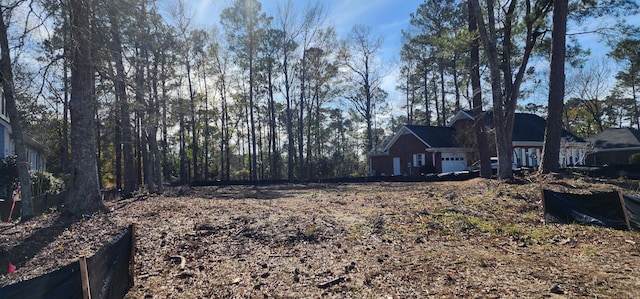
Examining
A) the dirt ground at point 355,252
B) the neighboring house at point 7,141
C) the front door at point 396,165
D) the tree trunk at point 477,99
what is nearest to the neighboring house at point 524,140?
the front door at point 396,165

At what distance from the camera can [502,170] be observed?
43.7 ft

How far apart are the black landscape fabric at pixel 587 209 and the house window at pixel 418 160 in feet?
76.7

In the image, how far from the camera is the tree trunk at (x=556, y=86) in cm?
1266

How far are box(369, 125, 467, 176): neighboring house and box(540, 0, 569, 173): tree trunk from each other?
645 inches

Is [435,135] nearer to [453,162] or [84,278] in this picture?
[453,162]

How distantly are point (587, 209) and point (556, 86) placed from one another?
712 centimetres

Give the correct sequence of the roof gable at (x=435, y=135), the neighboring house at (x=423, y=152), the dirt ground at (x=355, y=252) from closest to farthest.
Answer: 1. the dirt ground at (x=355, y=252)
2. the neighboring house at (x=423, y=152)
3. the roof gable at (x=435, y=135)

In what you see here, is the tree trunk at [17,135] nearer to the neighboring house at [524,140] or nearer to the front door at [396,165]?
the neighboring house at [524,140]

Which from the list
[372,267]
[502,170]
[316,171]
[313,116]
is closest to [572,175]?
[502,170]

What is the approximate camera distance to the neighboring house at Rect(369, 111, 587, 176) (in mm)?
29625

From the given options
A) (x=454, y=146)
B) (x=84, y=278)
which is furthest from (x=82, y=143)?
(x=454, y=146)

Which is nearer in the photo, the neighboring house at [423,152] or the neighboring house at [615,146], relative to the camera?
the neighboring house at [423,152]

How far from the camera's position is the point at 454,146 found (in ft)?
99.7

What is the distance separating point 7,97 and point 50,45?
7.02ft
